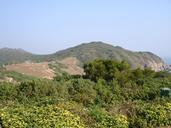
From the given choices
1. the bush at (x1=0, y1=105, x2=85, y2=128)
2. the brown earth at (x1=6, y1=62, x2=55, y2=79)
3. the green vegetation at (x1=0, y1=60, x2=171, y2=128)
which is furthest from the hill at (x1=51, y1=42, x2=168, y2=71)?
the bush at (x1=0, y1=105, x2=85, y2=128)

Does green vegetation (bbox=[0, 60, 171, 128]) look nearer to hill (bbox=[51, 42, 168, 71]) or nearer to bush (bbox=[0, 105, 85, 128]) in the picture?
bush (bbox=[0, 105, 85, 128])

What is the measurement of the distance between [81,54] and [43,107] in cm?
8394

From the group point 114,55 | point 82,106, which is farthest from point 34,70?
point 114,55

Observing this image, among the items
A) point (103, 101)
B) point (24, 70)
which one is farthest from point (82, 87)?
point (24, 70)

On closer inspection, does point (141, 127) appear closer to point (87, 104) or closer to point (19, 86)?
point (87, 104)

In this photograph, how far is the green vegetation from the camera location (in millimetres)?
11609

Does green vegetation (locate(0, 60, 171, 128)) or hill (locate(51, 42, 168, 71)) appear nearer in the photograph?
green vegetation (locate(0, 60, 171, 128))

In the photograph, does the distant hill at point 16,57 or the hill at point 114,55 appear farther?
the distant hill at point 16,57

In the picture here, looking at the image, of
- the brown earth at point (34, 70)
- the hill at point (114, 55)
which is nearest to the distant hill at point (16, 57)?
the hill at point (114, 55)

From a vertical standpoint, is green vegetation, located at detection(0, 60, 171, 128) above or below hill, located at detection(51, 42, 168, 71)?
below

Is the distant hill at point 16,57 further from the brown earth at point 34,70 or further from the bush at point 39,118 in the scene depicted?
the bush at point 39,118

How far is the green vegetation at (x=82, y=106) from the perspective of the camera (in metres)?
11.6

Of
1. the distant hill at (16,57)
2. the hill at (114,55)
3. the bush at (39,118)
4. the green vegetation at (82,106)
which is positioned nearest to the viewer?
the bush at (39,118)

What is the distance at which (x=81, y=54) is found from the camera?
96125 millimetres
